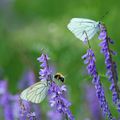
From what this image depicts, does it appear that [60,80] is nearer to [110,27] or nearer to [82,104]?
[82,104]

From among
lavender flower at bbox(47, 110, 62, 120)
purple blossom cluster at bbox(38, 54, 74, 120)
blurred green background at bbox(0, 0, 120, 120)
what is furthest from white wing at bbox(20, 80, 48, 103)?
blurred green background at bbox(0, 0, 120, 120)

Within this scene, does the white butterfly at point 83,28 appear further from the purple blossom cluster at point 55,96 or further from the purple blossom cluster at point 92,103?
the purple blossom cluster at point 92,103

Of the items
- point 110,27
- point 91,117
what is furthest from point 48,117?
point 110,27

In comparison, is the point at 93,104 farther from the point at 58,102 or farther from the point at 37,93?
the point at 58,102

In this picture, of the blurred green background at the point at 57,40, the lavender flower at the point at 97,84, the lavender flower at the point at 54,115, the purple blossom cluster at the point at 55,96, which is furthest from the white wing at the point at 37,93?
the blurred green background at the point at 57,40

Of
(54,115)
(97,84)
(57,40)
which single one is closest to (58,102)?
(97,84)

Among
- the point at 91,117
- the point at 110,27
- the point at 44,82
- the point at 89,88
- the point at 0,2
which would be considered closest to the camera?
the point at 44,82

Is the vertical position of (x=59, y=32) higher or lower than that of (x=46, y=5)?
lower
